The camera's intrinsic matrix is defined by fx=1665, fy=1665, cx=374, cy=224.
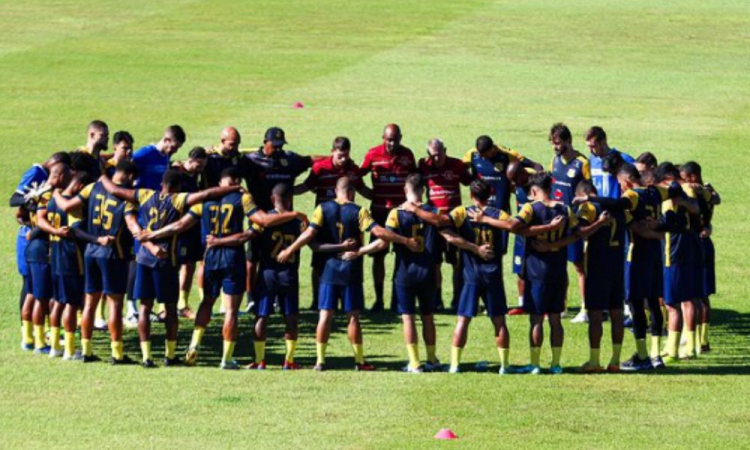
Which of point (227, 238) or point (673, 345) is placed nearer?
point (227, 238)

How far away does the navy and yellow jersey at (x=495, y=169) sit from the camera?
2098 cm

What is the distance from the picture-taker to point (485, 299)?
17750 mm

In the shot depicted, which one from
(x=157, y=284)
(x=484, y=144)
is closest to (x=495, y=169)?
(x=484, y=144)

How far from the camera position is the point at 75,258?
1828 cm

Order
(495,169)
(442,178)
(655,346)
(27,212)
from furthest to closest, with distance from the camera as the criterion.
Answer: (495,169) → (442,178) → (27,212) → (655,346)

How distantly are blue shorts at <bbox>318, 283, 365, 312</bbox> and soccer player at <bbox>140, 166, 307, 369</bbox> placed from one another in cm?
86

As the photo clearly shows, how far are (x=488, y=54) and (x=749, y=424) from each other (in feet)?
97.6

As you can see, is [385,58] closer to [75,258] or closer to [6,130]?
[6,130]

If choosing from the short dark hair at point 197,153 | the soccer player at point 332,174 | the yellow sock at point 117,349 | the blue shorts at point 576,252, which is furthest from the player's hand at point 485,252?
the yellow sock at point 117,349

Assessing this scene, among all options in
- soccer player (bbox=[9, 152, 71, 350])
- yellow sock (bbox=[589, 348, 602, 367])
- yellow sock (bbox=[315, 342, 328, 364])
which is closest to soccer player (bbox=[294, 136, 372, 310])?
yellow sock (bbox=[315, 342, 328, 364])

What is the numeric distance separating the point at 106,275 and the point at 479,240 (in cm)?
402

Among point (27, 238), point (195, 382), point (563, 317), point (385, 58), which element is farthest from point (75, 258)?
point (385, 58)

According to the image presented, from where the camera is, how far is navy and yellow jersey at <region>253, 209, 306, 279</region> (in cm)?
1797

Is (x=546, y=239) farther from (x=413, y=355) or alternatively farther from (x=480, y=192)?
(x=413, y=355)
